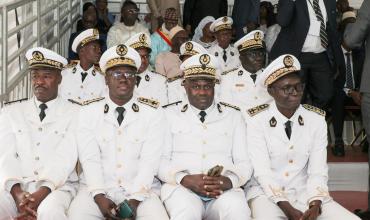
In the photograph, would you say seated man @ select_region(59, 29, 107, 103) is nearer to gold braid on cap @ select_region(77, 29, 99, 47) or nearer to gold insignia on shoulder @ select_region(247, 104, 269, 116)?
gold braid on cap @ select_region(77, 29, 99, 47)

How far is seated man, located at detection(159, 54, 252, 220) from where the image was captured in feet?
12.5

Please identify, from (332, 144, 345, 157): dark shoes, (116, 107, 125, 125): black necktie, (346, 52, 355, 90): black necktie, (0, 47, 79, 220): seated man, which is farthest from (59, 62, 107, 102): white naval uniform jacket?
(346, 52, 355, 90): black necktie

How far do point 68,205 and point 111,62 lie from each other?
940 millimetres

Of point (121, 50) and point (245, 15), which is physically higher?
point (245, 15)

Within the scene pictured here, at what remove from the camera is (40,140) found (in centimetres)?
402

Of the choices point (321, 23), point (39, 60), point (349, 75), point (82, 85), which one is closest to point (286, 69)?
point (39, 60)

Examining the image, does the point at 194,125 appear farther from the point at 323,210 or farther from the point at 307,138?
the point at 323,210

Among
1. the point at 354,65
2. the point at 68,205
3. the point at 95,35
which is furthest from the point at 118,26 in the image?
the point at 68,205

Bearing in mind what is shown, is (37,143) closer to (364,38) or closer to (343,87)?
(364,38)

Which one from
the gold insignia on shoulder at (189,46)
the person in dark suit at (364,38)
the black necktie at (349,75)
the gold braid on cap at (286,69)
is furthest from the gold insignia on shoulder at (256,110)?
the black necktie at (349,75)

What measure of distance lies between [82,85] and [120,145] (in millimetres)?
1672

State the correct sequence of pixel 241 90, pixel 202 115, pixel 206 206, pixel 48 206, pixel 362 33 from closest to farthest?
pixel 48 206
pixel 206 206
pixel 202 115
pixel 362 33
pixel 241 90

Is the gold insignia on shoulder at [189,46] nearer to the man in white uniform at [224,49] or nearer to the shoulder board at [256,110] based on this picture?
the man in white uniform at [224,49]

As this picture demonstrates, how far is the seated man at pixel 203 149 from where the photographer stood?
3.82 metres
